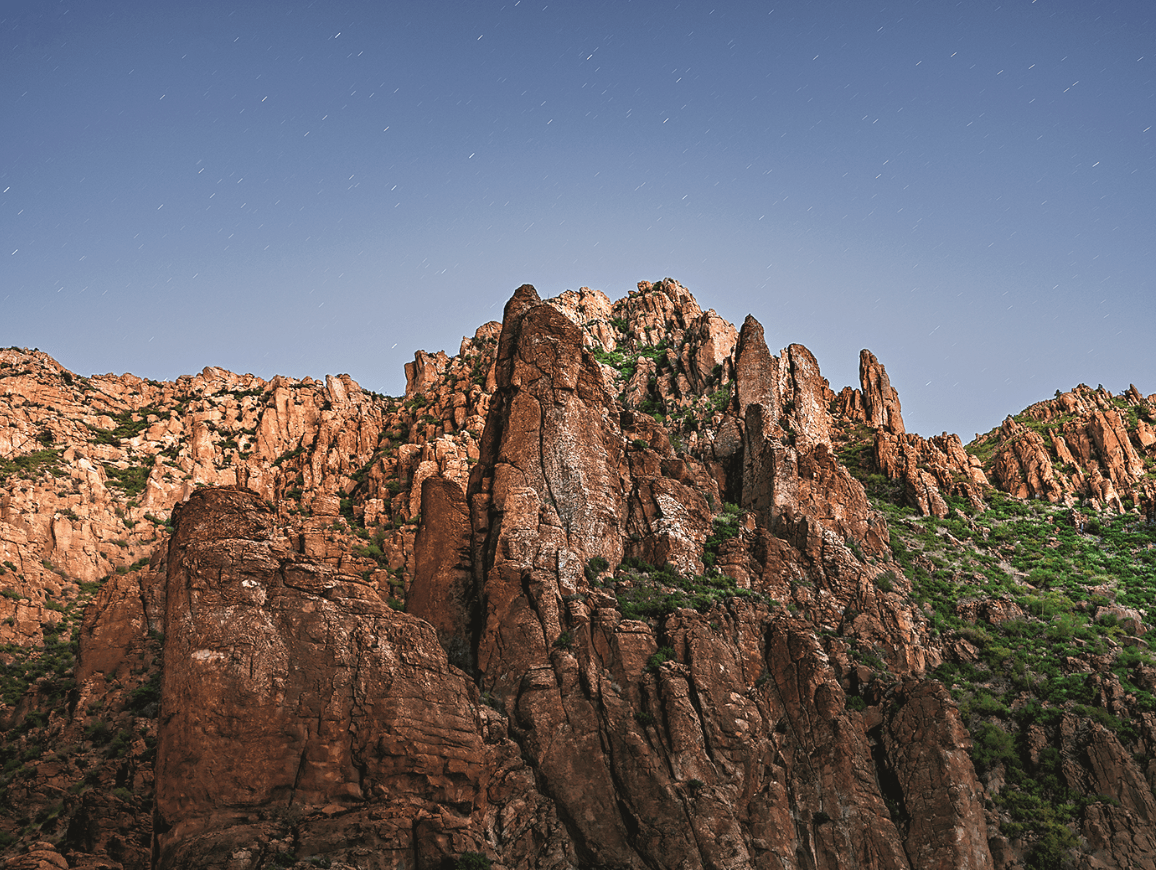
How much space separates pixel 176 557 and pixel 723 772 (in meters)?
28.2

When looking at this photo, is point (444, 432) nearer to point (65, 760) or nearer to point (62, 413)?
point (62, 413)

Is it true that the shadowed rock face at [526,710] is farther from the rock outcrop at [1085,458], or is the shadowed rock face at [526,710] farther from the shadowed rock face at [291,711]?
the rock outcrop at [1085,458]

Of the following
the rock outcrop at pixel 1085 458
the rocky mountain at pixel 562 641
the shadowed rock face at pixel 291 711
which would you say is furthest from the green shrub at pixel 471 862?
the rock outcrop at pixel 1085 458

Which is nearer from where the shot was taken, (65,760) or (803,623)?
(65,760)

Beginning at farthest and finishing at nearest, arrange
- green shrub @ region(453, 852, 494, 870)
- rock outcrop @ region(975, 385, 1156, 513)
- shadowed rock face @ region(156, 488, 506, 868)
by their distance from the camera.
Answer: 1. rock outcrop @ region(975, 385, 1156, 513)
2. green shrub @ region(453, 852, 494, 870)
3. shadowed rock face @ region(156, 488, 506, 868)

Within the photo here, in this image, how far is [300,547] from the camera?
71938mm

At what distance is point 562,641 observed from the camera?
52281mm

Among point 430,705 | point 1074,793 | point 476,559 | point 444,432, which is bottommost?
point 1074,793

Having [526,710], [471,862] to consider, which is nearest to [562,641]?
[526,710]

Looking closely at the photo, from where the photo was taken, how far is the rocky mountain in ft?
136

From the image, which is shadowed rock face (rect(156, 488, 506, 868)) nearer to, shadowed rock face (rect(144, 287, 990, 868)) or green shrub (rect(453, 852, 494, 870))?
shadowed rock face (rect(144, 287, 990, 868))

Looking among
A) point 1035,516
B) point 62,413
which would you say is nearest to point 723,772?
point 1035,516

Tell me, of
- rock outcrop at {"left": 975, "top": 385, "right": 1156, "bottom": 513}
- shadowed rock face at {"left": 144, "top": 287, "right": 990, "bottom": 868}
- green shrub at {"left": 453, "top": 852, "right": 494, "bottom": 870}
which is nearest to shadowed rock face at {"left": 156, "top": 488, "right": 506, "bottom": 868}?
shadowed rock face at {"left": 144, "top": 287, "right": 990, "bottom": 868}

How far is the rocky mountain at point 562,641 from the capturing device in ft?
136
